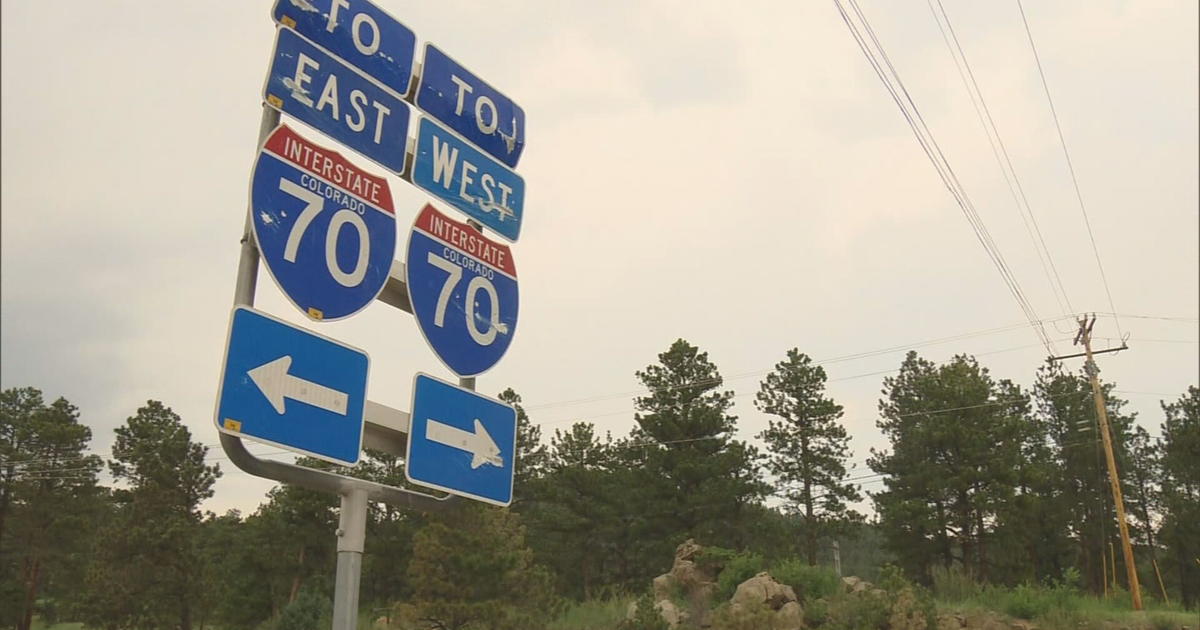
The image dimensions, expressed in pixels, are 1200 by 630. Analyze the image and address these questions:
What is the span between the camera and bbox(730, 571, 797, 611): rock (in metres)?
27.2

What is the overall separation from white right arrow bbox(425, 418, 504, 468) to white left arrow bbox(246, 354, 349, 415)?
2.16 ft

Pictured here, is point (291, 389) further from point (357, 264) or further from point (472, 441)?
point (472, 441)

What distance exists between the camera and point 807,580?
1147 inches

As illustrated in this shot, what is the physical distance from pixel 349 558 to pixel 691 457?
122 ft

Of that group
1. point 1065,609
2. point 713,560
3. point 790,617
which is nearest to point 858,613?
point 790,617

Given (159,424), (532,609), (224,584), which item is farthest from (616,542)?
(159,424)

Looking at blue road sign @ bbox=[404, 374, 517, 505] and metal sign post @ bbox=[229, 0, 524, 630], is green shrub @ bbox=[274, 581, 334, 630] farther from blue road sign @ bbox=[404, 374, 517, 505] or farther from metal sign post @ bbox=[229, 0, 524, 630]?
blue road sign @ bbox=[404, 374, 517, 505]

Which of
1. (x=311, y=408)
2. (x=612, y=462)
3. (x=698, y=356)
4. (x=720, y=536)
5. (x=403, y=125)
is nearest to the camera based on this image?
(x=311, y=408)

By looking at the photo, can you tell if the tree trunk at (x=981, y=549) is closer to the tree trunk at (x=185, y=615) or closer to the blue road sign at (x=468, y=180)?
the tree trunk at (x=185, y=615)

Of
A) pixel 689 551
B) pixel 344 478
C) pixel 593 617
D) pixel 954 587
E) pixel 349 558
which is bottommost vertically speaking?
pixel 593 617

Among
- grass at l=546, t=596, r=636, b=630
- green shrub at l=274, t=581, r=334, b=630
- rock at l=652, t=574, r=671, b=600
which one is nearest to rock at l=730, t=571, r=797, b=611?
rock at l=652, t=574, r=671, b=600

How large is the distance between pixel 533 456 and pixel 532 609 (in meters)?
16.9

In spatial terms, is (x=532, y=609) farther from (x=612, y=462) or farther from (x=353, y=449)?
(x=353, y=449)

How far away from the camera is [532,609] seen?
31500 mm
